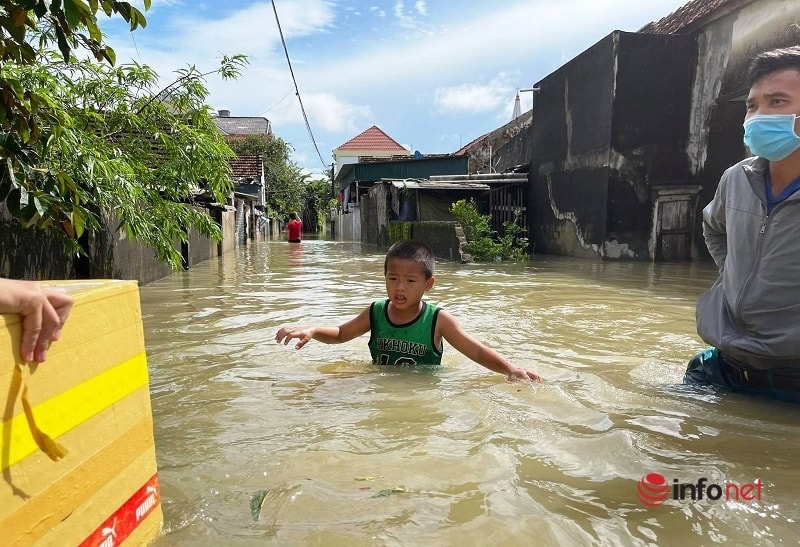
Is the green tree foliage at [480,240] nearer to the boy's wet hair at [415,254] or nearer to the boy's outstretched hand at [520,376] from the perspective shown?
the boy's wet hair at [415,254]

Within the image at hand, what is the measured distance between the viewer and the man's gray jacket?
97.4 inches

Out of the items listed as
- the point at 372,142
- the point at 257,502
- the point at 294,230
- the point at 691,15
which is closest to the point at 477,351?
the point at 257,502

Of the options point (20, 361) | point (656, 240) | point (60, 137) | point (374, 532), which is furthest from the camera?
point (656, 240)

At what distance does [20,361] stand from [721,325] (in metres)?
2.72

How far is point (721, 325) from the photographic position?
272 centimetres

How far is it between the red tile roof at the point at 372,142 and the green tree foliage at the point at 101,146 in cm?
3894

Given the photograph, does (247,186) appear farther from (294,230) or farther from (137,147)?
(137,147)

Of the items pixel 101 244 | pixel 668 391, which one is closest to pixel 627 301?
pixel 668 391

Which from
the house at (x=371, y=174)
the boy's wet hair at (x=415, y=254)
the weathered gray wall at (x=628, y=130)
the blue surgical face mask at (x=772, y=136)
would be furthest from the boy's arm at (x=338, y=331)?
the house at (x=371, y=174)

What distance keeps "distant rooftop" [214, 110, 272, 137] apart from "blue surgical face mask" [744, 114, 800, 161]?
3998 cm

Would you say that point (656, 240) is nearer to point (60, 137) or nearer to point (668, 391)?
point (668, 391)

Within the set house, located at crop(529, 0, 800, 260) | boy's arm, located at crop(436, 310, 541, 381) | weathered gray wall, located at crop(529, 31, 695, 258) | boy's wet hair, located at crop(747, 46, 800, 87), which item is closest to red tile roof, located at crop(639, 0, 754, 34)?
house, located at crop(529, 0, 800, 260)

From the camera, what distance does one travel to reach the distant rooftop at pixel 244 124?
40594mm

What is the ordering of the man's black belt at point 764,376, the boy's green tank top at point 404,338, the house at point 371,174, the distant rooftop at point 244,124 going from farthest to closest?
the distant rooftop at point 244,124, the house at point 371,174, the boy's green tank top at point 404,338, the man's black belt at point 764,376
